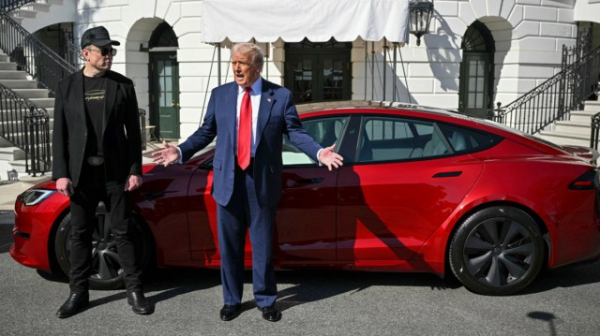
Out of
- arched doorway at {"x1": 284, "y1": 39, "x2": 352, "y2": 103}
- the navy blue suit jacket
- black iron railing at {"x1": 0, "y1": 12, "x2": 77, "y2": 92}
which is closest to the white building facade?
arched doorway at {"x1": 284, "y1": 39, "x2": 352, "y2": 103}

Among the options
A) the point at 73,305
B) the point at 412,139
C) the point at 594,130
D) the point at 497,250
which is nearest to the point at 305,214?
the point at 412,139

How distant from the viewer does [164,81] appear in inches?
627

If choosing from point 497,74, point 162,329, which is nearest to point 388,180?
point 162,329

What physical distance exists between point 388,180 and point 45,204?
8.48 feet

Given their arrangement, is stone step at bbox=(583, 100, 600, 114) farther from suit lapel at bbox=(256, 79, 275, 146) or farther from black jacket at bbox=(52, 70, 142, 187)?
black jacket at bbox=(52, 70, 142, 187)

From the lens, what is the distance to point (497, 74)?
15.0 metres

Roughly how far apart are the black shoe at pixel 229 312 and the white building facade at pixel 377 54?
32.0ft

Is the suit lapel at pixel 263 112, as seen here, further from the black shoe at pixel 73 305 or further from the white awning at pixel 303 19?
the white awning at pixel 303 19

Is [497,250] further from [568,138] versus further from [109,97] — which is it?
[568,138]

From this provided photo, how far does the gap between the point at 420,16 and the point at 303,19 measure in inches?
140

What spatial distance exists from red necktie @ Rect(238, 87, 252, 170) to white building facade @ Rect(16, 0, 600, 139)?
372 inches

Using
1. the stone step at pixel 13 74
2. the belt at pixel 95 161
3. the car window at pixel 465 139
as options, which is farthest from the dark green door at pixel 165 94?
the car window at pixel 465 139

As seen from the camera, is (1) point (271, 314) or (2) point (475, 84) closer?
(1) point (271, 314)

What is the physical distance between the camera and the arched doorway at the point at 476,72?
49.6ft
